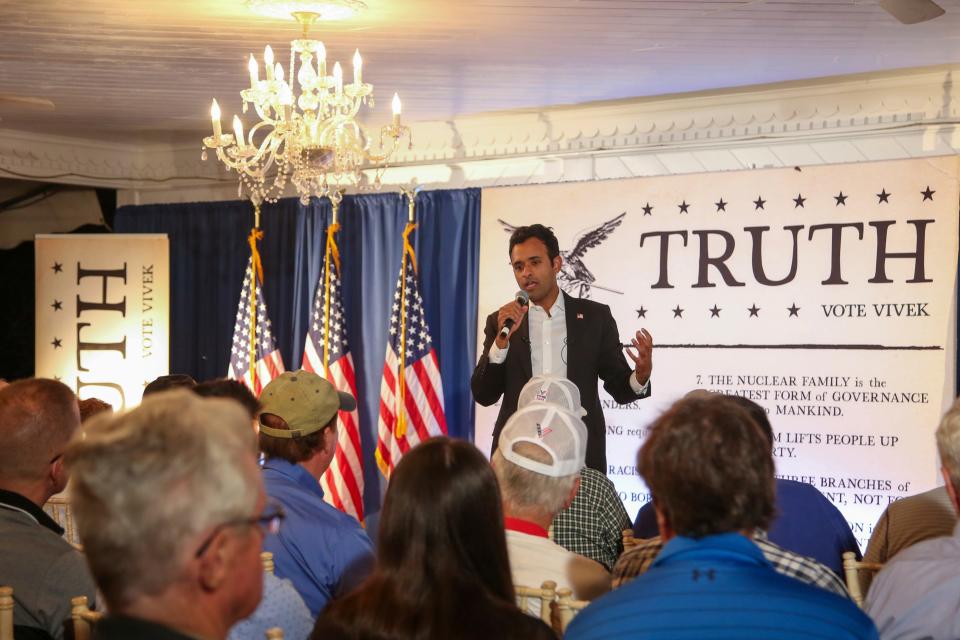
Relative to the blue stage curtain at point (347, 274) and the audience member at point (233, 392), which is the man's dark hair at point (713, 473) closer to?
the audience member at point (233, 392)

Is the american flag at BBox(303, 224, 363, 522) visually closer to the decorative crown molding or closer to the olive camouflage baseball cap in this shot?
the decorative crown molding

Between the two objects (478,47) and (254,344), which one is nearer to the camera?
(478,47)

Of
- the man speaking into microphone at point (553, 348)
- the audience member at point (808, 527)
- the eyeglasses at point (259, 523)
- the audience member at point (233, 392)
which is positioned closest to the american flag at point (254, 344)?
the man speaking into microphone at point (553, 348)

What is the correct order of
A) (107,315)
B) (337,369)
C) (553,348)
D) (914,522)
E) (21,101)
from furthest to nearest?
(107,315)
(337,369)
(553,348)
(21,101)
(914,522)

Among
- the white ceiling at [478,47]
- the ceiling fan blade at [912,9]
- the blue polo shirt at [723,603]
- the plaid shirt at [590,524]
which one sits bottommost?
the plaid shirt at [590,524]

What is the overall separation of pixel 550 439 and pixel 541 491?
133 millimetres

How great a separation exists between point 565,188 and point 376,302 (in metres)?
1.43

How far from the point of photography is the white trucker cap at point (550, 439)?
8.36ft

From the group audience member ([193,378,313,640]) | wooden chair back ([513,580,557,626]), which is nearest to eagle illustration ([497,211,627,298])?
wooden chair back ([513,580,557,626])

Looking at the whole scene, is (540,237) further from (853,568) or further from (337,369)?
(853,568)

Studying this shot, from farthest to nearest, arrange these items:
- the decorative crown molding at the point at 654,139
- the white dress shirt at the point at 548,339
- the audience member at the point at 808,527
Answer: the white dress shirt at the point at 548,339 < the decorative crown molding at the point at 654,139 < the audience member at the point at 808,527

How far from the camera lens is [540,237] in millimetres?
6004

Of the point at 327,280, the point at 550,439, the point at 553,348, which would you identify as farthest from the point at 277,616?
the point at 327,280

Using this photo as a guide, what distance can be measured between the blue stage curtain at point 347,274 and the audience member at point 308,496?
3513 mm
